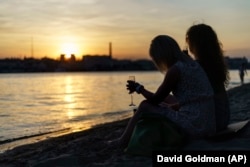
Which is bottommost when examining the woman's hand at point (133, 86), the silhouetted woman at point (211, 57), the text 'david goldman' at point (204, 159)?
the text 'david goldman' at point (204, 159)

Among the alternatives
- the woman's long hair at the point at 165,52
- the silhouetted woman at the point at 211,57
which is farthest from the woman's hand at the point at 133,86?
the silhouetted woman at the point at 211,57

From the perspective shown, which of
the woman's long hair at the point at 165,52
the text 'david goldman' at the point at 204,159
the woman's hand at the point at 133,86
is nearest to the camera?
the text 'david goldman' at the point at 204,159

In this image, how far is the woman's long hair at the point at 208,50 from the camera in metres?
5.54

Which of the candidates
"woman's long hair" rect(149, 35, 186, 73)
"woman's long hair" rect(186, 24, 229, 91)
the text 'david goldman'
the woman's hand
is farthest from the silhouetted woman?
the text 'david goldman'

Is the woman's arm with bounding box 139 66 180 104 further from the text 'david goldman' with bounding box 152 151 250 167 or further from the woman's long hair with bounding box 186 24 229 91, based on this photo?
the text 'david goldman' with bounding box 152 151 250 167

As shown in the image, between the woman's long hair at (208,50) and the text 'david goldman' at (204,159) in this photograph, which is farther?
the woman's long hair at (208,50)

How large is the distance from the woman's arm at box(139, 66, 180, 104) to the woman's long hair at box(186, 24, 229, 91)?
52cm

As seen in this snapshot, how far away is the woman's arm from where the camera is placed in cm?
530

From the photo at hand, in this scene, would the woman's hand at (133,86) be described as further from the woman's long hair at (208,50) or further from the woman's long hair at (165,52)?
the woman's long hair at (208,50)

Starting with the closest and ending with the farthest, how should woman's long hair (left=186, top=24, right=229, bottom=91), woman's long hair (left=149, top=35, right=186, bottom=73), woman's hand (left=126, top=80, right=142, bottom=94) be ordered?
1. woman's long hair (left=149, top=35, right=186, bottom=73)
2. woman's long hair (left=186, top=24, right=229, bottom=91)
3. woman's hand (left=126, top=80, right=142, bottom=94)

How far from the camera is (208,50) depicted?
18.2ft

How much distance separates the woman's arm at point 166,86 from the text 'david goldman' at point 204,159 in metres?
1.02

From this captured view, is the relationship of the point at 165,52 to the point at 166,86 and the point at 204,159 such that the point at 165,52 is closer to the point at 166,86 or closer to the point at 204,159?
the point at 166,86

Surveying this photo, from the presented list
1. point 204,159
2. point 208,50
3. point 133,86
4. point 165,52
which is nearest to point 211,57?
point 208,50
